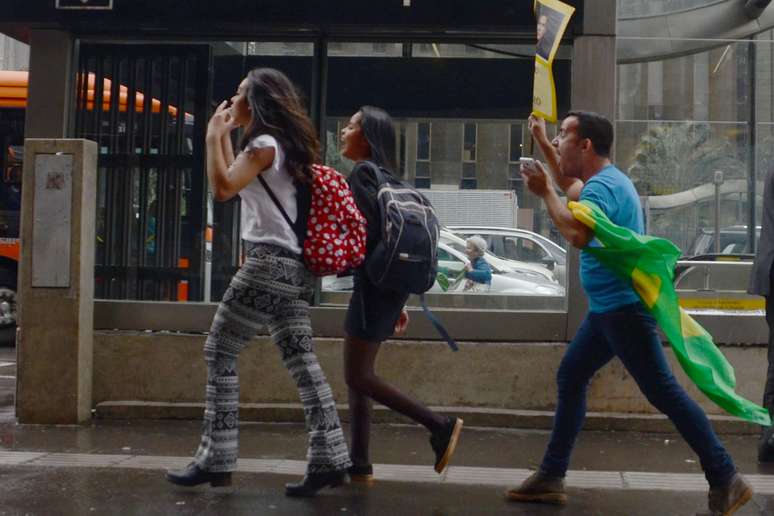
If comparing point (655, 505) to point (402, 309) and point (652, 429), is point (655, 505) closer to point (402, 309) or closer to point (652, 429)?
point (402, 309)

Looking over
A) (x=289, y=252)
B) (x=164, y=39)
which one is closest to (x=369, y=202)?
(x=289, y=252)

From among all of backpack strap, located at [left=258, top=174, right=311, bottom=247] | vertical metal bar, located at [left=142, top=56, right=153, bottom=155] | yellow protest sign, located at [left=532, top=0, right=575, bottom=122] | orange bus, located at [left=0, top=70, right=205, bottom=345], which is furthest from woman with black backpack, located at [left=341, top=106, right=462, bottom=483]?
orange bus, located at [left=0, top=70, right=205, bottom=345]

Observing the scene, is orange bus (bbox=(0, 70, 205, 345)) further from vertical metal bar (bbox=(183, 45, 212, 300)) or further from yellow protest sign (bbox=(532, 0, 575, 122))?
yellow protest sign (bbox=(532, 0, 575, 122))

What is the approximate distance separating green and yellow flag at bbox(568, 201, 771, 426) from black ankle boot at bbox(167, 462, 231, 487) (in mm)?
1861

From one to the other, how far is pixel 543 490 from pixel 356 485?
0.89 m

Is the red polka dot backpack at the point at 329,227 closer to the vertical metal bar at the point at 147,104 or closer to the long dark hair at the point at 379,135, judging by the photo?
the long dark hair at the point at 379,135

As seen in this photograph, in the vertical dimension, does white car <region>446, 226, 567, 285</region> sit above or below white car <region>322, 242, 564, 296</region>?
above

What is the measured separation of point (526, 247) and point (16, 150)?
338 inches

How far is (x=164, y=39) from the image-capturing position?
321 inches

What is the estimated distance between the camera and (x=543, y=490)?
5293 millimetres

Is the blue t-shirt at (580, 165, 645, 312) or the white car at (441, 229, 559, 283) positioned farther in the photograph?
the white car at (441, 229, 559, 283)

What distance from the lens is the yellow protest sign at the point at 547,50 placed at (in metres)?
6.10

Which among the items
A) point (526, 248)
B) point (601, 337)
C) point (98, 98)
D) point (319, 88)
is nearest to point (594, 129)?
point (601, 337)

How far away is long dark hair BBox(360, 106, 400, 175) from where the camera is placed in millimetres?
5621
